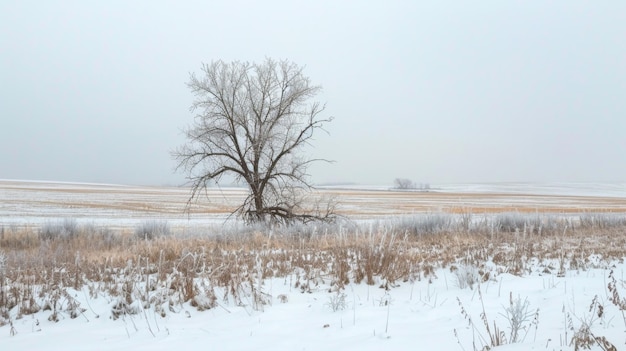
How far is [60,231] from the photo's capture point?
16281 millimetres

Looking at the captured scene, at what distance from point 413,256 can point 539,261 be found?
2403mm

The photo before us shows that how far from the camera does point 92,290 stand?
6168 mm

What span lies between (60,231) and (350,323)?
49.6 feet

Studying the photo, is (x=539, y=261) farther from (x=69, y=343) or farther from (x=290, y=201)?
(x=290, y=201)

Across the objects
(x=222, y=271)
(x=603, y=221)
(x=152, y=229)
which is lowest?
(x=603, y=221)

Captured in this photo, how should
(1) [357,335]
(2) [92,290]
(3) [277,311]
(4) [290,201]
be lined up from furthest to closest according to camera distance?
(4) [290,201], (2) [92,290], (3) [277,311], (1) [357,335]

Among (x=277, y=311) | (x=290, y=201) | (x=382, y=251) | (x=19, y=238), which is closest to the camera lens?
(x=277, y=311)

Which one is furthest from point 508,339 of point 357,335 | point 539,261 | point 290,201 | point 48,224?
point 48,224

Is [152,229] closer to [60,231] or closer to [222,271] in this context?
[60,231]

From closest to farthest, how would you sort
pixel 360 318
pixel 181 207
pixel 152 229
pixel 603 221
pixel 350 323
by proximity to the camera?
pixel 350 323 → pixel 360 318 → pixel 152 229 → pixel 603 221 → pixel 181 207

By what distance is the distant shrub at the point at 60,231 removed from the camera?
15.8m

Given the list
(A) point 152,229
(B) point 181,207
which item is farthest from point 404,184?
(A) point 152,229

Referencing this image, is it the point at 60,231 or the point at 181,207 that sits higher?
the point at 60,231

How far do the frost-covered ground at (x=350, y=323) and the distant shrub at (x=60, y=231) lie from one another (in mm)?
11036
